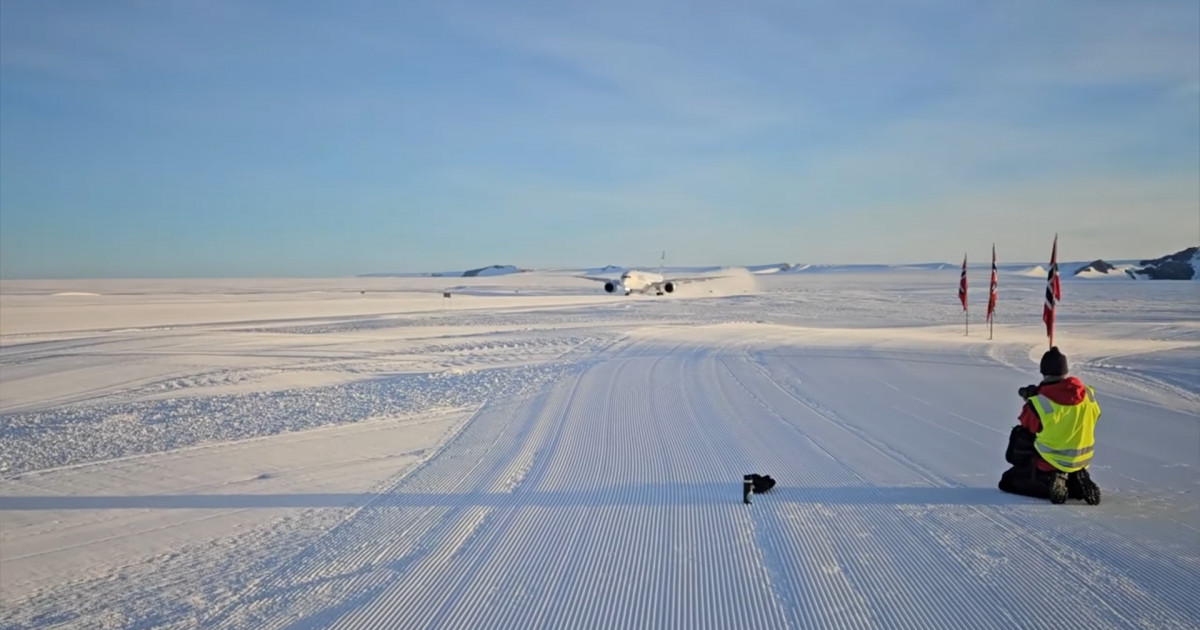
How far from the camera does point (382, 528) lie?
523cm

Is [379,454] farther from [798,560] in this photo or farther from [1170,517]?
[1170,517]

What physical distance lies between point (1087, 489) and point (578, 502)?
3.84 metres

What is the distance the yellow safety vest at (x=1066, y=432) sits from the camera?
210 inches

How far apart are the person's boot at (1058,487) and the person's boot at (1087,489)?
111 millimetres

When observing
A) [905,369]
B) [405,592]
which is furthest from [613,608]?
[905,369]

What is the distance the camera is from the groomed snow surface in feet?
13.0

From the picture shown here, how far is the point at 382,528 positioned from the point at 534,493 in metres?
1.28

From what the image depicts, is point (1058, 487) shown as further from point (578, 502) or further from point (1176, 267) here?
point (1176, 267)

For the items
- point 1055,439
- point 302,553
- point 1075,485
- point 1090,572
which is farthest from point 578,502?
point 1075,485

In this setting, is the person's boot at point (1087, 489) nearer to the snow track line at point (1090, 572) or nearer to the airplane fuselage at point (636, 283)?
the snow track line at point (1090, 572)

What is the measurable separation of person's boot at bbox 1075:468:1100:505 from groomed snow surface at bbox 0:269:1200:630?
7.3 inches

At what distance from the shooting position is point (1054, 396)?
5.35 metres

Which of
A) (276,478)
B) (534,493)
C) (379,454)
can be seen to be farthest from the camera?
(379,454)

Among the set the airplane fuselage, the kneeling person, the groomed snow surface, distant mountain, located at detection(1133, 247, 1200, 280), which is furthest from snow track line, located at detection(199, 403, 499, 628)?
distant mountain, located at detection(1133, 247, 1200, 280)
